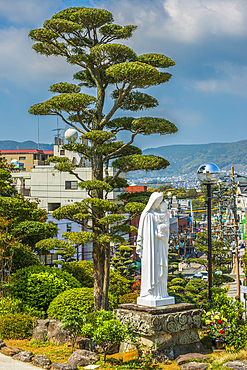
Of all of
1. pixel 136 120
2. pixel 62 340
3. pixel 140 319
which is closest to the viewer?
pixel 140 319

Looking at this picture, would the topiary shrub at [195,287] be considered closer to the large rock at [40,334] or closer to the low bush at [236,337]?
the low bush at [236,337]

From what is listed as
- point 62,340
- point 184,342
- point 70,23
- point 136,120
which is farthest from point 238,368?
point 70,23

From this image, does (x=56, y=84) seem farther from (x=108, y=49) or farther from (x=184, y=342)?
(x=184, y=342)

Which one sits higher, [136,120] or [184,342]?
[136,120]

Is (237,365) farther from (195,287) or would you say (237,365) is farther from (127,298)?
(195,287)

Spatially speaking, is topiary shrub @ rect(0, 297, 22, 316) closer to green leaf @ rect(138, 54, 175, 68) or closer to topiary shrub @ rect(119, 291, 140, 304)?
topiary shrub @ rect(119, 291, 140, 304)

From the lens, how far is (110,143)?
15367 millimetres

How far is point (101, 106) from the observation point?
54.9ft

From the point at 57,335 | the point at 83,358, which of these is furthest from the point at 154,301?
the point at 57,335

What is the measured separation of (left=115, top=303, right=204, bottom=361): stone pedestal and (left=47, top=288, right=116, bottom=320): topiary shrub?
369 centimetres

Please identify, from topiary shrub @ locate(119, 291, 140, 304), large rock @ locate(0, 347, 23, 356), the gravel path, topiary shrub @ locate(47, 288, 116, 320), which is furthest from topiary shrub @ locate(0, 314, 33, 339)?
topiary shrub @ locate(119, 291, 140, 304)

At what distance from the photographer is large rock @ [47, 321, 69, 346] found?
1162 centimetres

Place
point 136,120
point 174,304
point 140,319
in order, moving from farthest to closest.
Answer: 1. point 136,120
2. point 174,304
3. point 140,319

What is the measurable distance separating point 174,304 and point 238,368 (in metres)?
2.34
